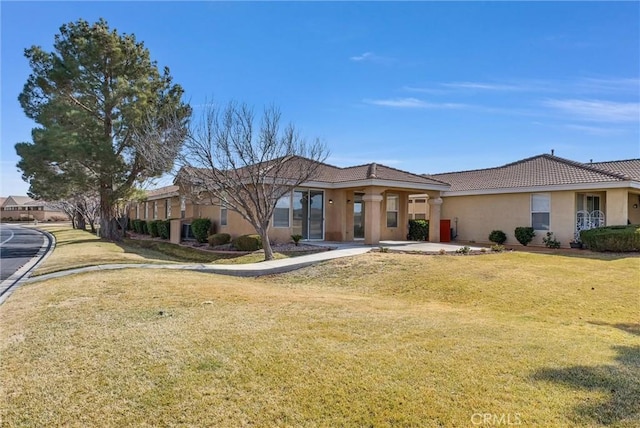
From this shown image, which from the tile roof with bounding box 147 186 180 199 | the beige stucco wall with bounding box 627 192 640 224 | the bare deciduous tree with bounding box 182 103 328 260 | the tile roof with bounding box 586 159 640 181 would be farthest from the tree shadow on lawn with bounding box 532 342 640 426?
the tile roof with bounding box 147 186 180 199

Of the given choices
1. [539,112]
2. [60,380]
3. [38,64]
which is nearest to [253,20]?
[60,380]

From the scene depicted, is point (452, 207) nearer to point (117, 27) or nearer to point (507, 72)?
point (507, 72)

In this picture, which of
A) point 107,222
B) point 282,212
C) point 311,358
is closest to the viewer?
point 311,358

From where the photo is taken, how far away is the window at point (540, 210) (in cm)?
2102

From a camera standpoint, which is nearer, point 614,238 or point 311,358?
point 311,358

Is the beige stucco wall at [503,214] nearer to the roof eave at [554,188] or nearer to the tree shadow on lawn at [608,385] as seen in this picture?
the roof eave at [554,188]

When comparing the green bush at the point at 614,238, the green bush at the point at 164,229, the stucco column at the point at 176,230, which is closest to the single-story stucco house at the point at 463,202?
the stucco column at the point at 176,230

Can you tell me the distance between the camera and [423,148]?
25203 millimetres

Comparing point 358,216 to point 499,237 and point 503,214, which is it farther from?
point 503,214

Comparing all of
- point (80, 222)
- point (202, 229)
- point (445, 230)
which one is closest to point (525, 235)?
point (445, 230)

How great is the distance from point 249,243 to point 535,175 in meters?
15.3

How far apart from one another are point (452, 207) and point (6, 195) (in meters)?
120

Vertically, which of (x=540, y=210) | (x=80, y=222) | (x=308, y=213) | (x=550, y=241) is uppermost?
(x=540, y=210)

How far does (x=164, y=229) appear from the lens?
2931 centimetres
